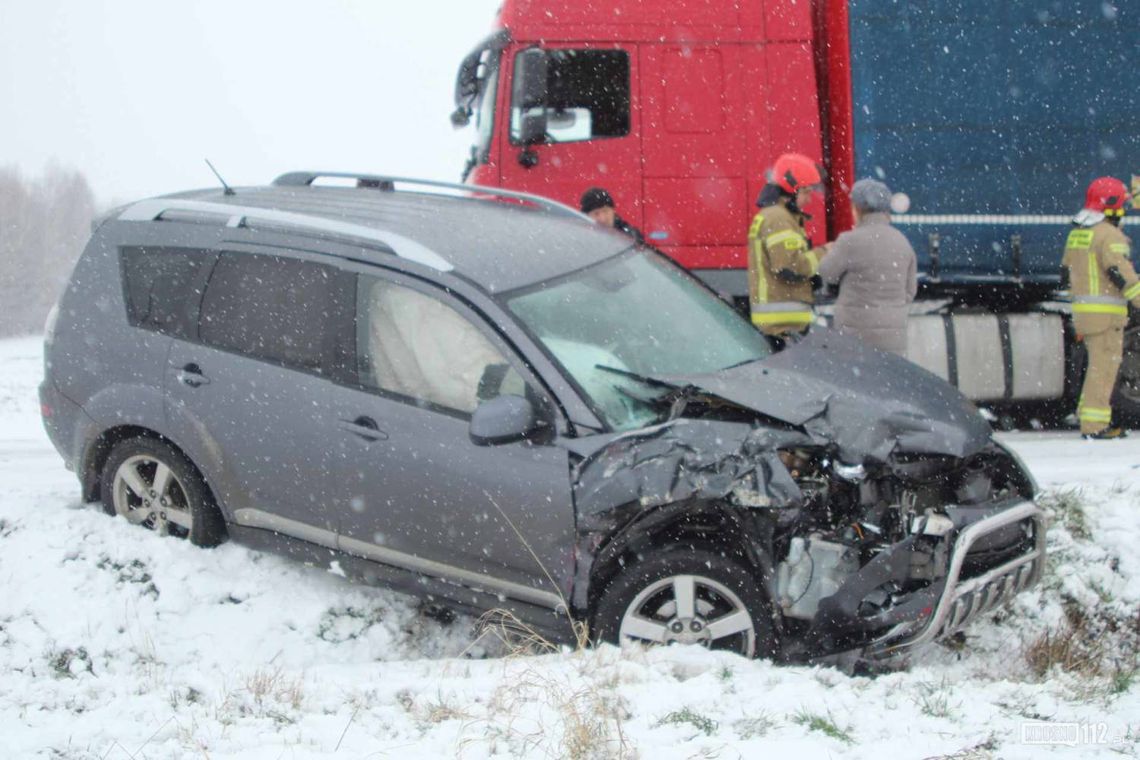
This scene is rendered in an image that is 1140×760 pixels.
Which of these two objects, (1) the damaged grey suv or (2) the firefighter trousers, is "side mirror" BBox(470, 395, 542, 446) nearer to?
(1) the damaged grey suv

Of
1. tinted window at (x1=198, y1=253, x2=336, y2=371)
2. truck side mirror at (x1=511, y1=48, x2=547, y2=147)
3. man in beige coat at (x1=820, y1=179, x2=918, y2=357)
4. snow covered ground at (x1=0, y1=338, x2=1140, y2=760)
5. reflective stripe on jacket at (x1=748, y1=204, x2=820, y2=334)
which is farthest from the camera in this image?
truck side mirror at (x1=511, y1=48, x2=547, y2=147)

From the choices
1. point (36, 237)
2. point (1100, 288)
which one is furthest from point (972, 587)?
point (36, 237)

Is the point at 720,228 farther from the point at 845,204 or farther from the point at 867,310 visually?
the point at 867,310

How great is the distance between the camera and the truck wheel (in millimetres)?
8852

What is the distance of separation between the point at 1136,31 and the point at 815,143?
2.44 metres

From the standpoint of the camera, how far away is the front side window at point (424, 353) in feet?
15.1

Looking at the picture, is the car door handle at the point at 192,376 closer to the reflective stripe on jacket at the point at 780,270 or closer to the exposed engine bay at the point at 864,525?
the exposed engine bay at the point at 864,525

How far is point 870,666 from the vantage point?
173 inches

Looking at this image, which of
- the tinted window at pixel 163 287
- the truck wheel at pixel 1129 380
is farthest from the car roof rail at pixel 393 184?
the truck wheel at pixel 1129 380

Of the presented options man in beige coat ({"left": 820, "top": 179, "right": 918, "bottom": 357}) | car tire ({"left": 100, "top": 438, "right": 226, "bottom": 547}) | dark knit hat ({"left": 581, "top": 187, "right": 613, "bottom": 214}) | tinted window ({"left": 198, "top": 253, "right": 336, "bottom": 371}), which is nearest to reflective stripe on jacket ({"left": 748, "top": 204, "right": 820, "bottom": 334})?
man in beige coat ({"left": 820, "top": 179, "right": 918, "bottom": 357})

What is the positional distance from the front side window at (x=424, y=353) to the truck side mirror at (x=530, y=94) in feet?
11.4

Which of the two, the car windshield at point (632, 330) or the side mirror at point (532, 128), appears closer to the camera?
the car windshield at point (632, 330)

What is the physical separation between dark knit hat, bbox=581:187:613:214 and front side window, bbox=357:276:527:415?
2947 mm

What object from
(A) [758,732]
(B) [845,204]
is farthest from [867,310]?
(A) [758,732]
